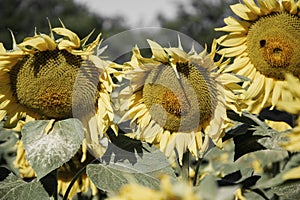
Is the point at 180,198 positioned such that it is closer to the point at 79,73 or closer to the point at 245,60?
the point at 79,73

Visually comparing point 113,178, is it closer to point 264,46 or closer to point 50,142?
point 50,142

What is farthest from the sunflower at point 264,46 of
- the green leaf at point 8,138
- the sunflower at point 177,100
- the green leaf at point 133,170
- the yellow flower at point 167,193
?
the yellow flower at point 167,193

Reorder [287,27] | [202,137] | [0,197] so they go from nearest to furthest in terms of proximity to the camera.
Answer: [0,197] → [202,137] → [287,27]

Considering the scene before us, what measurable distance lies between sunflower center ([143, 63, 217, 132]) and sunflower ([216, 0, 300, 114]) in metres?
0.20

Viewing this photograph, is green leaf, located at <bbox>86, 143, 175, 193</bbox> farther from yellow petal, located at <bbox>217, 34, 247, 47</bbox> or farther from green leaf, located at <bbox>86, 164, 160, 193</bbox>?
yellow petal, located at <bbox>217, 34, 247, 47</bbox>

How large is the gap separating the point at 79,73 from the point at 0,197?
0.90 feet

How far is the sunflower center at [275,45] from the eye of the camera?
1.39m

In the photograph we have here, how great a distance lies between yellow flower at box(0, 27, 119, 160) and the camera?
1146mm

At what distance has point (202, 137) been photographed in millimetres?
1287

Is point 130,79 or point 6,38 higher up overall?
point 130,79

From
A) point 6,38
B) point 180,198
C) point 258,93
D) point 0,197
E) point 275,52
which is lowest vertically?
point 6,38

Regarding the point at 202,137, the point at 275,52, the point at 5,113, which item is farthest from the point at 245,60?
the point at 5,113

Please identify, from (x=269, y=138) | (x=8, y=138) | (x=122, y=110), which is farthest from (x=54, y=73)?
(x=8, y=138)

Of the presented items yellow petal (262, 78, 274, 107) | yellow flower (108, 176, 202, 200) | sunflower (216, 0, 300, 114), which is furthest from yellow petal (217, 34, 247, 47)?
yellow flower (108, 176, 202, 200)
